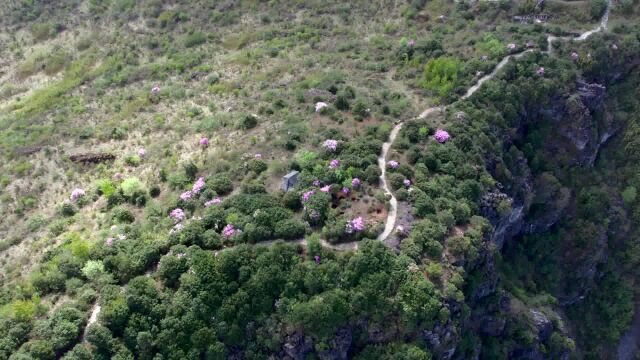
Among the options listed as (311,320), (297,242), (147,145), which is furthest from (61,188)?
(311,320)

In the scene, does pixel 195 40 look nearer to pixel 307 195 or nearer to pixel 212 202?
pixel 212 202

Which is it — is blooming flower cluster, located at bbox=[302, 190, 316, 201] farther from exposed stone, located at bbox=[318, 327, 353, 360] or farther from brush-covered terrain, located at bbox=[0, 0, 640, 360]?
exposed stone, located at bbox=[318, 327, 353, 360]

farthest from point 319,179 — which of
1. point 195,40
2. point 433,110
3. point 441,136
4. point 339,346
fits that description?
point 195,40

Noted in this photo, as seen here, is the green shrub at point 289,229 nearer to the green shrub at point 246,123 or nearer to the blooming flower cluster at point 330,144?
the blooming flower cluster at point 330,144

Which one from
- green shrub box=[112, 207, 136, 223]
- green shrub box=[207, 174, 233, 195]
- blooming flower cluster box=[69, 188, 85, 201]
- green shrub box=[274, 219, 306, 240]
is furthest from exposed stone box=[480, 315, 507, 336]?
blooming flower cluster box=[69, 188, 85, 201]

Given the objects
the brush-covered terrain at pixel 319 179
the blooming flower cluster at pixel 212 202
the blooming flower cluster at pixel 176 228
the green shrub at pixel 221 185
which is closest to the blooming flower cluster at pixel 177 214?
the brush-covered terrain at pixel 319 179

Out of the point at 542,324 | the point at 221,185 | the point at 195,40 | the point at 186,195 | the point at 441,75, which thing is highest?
the point at 195,40
